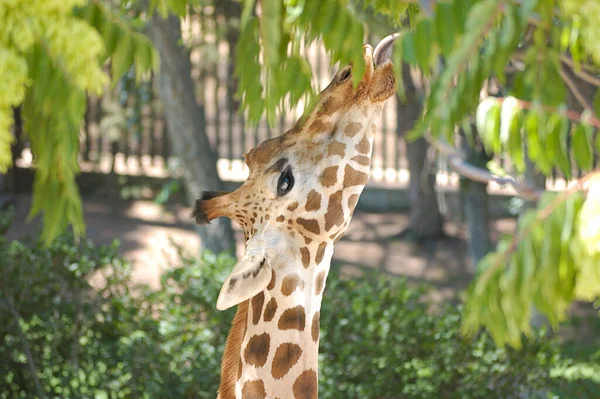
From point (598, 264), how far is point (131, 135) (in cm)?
1200

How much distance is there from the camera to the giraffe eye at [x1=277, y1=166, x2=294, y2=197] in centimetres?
280

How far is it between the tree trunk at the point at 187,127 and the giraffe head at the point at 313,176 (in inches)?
190

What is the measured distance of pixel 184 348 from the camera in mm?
5434

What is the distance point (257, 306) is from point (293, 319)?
136mm

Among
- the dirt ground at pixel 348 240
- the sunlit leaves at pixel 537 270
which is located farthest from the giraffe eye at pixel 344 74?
the dirt ground at pixel 348 240

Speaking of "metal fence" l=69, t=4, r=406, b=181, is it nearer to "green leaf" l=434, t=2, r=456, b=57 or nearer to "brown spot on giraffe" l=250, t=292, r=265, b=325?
"brown spot on giraffe" l=250, t=292, r=265, b=325

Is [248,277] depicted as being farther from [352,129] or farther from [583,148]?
[583,148]

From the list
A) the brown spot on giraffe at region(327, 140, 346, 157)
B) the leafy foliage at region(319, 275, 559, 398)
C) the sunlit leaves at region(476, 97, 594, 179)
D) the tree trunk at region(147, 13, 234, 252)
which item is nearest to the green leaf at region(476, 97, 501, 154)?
the sunlit leaves at region(476, 97, 594, 179)

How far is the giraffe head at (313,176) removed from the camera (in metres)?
2.70

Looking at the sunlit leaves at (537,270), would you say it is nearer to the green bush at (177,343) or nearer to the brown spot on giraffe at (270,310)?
the brown spot on giraffe at (270,310)

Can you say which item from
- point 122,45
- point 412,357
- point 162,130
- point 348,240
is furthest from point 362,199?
point 122,45

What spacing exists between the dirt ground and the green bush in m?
4.37

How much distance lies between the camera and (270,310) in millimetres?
2844

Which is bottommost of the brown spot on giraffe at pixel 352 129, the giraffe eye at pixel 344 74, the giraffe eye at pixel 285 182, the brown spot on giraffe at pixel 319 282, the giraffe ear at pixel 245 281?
the brown spot on giraffe at pixel 319 282
